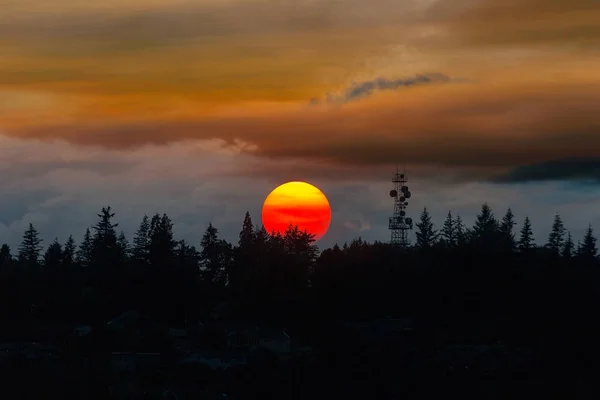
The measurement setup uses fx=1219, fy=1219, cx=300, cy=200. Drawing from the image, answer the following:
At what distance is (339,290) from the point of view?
92875mm

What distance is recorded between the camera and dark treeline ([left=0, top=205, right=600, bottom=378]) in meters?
83.9

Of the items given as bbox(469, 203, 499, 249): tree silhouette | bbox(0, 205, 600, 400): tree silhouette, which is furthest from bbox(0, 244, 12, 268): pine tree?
bbox(469, 203, 499, 249): tree silhouette

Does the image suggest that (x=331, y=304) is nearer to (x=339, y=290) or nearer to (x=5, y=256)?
(x=339, y=290)

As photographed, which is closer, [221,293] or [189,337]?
[189,337]

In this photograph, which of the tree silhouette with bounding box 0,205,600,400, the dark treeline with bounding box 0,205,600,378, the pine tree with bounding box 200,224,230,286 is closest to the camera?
the tree silhouette with bounding box 0,205,600,400

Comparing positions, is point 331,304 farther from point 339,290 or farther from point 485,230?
point 485,230

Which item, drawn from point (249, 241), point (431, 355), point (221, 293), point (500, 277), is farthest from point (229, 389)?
point (249, 241)

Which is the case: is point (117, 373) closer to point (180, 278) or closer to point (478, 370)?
point (478, 370)

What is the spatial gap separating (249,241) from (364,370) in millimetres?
58742

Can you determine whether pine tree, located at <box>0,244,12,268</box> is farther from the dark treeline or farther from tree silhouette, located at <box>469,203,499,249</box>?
tree silhouette, located at <box>469,203,499,249</box>

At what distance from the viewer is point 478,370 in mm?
70125

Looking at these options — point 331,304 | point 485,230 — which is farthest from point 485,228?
point 331,304

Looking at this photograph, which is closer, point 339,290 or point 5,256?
point 339,290

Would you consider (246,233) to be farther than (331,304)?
Yes
